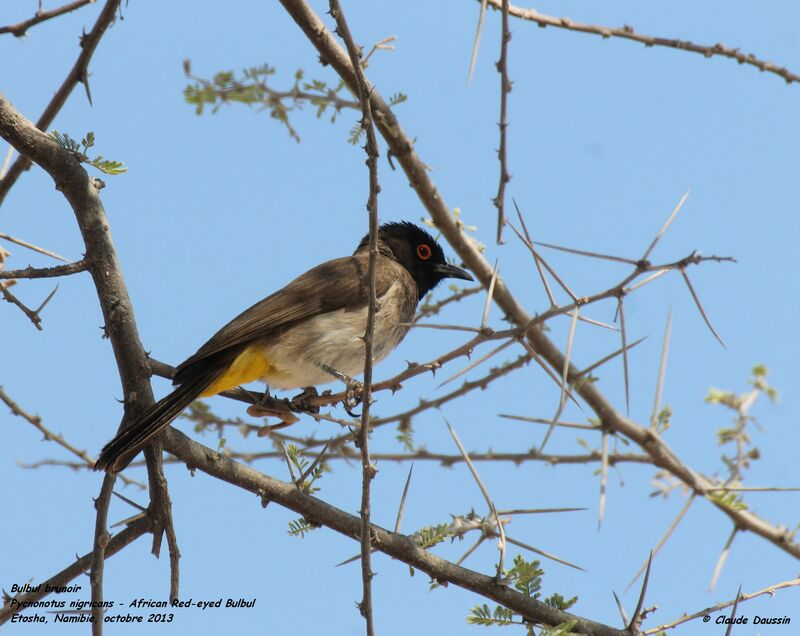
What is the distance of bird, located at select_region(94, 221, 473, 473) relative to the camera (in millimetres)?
4684

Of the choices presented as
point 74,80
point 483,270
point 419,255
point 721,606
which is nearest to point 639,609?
point 721,606

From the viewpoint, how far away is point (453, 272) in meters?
6.61

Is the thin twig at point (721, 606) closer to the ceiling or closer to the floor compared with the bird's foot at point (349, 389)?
closer to the floor

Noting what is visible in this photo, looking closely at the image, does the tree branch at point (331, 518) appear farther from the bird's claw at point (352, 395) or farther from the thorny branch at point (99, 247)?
the bird's claw at point (352, 395)

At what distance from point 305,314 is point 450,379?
123 inches

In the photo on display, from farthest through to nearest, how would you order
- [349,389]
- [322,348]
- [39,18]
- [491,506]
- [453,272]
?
[453,272] < [322,348] < [349,389] < [39,18] < [491,506]

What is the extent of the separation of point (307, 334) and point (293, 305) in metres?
0.23

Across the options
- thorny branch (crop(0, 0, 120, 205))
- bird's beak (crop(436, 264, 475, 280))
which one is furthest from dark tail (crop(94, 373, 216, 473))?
bird's beak (crop(436, 264, 475, 280))

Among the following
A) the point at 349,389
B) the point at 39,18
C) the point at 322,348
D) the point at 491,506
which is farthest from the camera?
the point at 322,348

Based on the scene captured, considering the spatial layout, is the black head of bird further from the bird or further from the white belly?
the white belly

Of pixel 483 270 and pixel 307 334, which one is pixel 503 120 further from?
pixel 307 334

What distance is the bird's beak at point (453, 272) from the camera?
660 centimetres

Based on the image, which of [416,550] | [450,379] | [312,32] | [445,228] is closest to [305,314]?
[445,228]

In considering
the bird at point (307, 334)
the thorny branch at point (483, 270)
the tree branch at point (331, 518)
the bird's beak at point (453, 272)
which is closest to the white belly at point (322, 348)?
the bird at point (307, 334)
